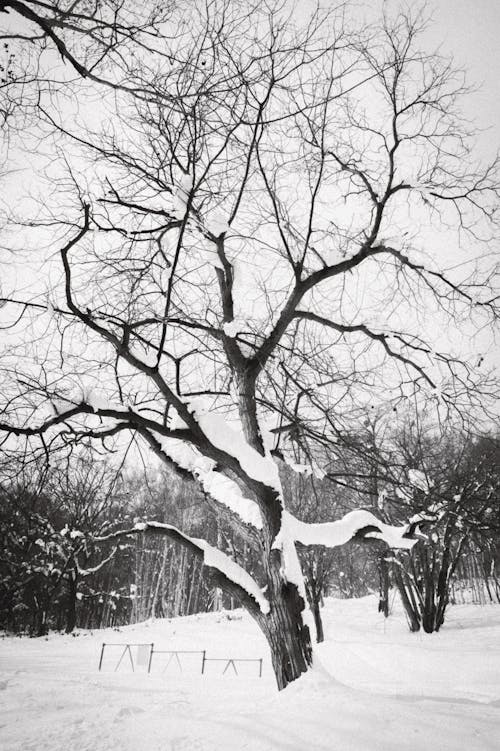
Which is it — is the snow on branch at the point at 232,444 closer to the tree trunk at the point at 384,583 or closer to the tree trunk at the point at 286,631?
the tree trunk at the point at 286,631

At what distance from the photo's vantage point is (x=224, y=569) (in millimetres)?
4113

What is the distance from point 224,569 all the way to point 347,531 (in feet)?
4.60

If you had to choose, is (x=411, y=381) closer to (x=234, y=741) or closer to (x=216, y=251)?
(x=216, y=251)

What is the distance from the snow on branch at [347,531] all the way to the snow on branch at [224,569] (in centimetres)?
70

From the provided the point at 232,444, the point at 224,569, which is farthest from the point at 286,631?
the point at 232,444

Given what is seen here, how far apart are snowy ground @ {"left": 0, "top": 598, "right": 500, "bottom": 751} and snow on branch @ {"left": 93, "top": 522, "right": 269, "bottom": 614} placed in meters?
0.81

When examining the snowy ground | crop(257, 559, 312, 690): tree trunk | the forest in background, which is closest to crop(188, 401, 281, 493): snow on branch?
the forest in background

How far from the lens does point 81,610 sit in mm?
27031

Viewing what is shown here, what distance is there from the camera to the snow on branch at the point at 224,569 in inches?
154

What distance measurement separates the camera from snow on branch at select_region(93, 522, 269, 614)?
12.9 feet

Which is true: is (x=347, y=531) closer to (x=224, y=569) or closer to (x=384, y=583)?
(x=224, y=569)

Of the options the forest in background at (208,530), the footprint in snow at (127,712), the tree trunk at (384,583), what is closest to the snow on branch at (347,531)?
the forest in background at (208,530)

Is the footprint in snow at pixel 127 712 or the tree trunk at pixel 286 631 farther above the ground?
the tree trunk at pixel 286 631

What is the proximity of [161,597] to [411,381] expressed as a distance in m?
31.9
